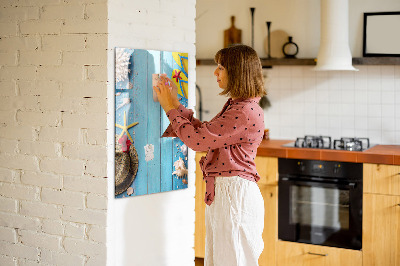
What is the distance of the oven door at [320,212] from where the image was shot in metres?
3.86

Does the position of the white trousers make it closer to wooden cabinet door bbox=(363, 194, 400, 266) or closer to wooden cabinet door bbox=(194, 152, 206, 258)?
wooden cabinet door bbox=(363, 194, 400, 266)

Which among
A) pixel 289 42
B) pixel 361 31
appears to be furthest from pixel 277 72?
pixel 361 31

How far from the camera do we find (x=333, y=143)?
13.8 ft

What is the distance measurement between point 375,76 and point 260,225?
213 centimetres

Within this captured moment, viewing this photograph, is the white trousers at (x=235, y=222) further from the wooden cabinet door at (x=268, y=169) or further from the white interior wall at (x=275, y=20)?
the white interior wall at (x=275, y=20)

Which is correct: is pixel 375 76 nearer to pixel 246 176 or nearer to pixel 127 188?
pixel 246 176

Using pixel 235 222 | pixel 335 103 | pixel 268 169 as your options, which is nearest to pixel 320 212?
pixel 268 169

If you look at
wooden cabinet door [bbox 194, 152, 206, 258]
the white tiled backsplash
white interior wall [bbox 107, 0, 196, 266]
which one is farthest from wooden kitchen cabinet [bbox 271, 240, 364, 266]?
white interior wall [bbox 107, 0, 196, 266]

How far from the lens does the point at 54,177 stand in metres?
2.88

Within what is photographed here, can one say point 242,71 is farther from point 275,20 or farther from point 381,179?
point 275,20

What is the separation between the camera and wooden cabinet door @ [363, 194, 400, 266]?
371 cm

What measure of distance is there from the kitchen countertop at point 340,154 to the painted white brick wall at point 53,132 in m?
1.67

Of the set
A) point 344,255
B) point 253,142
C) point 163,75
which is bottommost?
point 344,255

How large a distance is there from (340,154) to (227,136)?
152 centimetres
